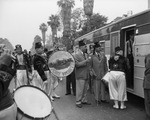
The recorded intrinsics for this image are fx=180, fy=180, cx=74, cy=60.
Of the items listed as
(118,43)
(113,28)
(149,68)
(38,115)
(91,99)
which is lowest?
(91,99)

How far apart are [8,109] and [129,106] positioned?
4.62m

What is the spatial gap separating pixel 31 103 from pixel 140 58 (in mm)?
3798

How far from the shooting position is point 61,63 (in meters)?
5.41

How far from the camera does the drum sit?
2.23m

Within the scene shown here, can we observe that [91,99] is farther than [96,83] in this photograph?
Yes

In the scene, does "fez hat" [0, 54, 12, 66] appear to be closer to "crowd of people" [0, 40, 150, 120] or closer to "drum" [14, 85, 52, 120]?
"drum" [14, 85, 52, 120]

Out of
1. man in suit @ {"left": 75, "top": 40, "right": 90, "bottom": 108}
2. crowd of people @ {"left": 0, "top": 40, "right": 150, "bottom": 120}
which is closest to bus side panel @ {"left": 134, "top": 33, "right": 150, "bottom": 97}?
crowd of people @ {"left": 0, "top": 40, "right": 150, "bottom": 120}

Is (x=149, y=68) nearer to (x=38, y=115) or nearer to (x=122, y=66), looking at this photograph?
(x=122, y=66)

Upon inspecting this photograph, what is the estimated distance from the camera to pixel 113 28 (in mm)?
7004

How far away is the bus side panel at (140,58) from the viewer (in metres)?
5.00

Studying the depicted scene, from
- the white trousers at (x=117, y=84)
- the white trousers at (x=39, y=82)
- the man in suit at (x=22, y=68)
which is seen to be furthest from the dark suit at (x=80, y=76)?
the man in suit at (x=22, y=68)

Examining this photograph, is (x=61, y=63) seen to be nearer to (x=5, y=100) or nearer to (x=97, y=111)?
(x=97, y=111)

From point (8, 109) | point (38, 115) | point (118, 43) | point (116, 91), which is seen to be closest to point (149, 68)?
point (116, 91)

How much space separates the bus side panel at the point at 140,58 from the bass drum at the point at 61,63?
1.93 metres
